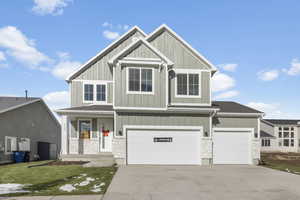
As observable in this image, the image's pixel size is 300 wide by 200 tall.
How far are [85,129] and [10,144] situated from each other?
7.35 meters

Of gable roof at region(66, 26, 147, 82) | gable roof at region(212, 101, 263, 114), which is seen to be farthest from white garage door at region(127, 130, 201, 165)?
gable roof at region(66, 26, 147, 82)

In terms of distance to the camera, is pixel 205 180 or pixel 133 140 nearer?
pixel 205 180

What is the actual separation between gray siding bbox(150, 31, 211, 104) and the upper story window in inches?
193

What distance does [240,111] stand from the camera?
16234 mm

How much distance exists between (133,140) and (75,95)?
5.95 meters

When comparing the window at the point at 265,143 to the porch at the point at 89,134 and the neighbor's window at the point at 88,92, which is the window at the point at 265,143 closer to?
the porch at the point at 89,134

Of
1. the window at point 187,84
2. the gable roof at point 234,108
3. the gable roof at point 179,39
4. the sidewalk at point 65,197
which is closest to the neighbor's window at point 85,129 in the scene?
the window at point 187,84

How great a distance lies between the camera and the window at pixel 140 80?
49.3 feet

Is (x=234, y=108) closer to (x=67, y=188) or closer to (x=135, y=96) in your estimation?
(x=135, y=96)

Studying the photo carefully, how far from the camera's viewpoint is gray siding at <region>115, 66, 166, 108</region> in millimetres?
14852

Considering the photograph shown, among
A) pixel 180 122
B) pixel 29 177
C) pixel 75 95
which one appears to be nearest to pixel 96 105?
pixel 75 95

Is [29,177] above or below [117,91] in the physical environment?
below

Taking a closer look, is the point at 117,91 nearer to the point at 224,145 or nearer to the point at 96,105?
the point at 96,105

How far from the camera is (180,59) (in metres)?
17.0
